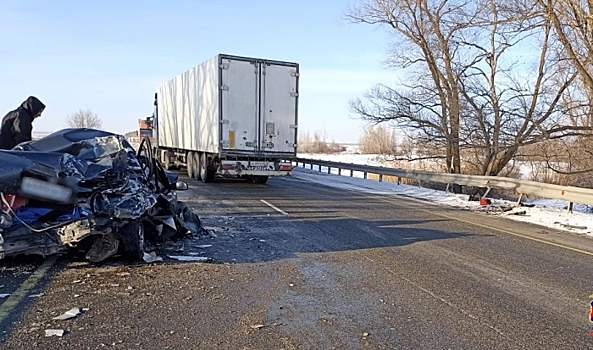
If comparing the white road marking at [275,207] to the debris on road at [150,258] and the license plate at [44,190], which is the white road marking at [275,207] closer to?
the debris on road at [150,258]

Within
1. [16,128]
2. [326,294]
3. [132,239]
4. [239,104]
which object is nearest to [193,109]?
[239,104]

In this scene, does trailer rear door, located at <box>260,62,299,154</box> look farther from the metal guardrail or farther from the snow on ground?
the metal guardrail

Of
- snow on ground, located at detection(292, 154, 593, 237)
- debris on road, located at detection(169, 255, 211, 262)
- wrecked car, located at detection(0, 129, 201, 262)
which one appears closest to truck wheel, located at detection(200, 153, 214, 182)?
snow on ground, located at detection(292, 154, 593, 237)

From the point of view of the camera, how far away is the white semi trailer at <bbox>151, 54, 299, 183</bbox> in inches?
592

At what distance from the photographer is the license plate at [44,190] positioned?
15.7 feet

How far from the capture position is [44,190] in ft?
16.1

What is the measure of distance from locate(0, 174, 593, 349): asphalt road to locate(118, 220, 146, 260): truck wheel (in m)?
0.19

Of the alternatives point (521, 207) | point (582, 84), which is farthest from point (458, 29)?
point (521, 207)

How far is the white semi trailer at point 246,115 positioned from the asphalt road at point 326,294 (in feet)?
23.8

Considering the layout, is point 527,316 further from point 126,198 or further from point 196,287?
point 126,198

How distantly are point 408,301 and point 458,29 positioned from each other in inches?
730

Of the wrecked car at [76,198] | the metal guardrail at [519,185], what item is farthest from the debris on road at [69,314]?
the metal guardrail at [519,185]

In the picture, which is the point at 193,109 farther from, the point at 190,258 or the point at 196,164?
the point at 190,258

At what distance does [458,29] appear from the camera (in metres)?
20.4
